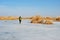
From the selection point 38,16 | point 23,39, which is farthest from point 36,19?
point 23,39

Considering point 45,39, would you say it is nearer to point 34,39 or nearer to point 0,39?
point 34,39

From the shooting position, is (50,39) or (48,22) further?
(48,22)

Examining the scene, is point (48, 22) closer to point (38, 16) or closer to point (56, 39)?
point (38, 16)

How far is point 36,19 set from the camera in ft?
70.6

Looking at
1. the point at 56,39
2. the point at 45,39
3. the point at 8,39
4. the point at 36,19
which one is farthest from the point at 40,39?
the point at 36,19

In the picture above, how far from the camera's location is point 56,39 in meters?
5.93

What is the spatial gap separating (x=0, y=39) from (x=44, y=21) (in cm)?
1308

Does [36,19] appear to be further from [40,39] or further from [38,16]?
[40,39]

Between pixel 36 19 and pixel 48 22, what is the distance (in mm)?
3750

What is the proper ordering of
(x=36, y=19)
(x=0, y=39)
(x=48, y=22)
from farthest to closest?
(x=36, y=19)
(x=48, y=22)
(x=0, y=39)

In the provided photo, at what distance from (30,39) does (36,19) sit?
51.3 ft

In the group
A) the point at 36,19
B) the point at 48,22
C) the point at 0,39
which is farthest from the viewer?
the point at 36,19

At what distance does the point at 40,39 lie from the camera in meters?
5.92

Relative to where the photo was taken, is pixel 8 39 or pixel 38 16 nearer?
pixel 8 39
